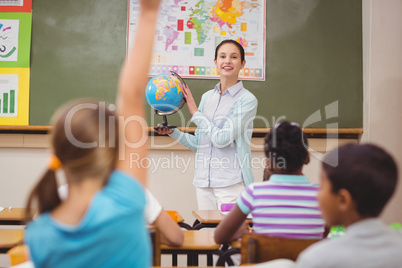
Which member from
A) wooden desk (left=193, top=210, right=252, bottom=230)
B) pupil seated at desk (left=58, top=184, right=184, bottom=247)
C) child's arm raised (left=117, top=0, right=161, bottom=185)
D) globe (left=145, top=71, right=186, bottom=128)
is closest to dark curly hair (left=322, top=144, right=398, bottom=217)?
child's arm raised (left=117, top=0, right=161, bottom=185)

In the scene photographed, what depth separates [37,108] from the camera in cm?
427

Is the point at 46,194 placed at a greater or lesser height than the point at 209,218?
greater

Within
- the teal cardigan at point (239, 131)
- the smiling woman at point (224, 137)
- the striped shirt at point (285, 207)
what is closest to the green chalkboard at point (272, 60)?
the smiling woman at point (224, 137)

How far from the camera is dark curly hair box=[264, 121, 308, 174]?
6.15ft

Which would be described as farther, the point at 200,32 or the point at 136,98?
the point at 200,32

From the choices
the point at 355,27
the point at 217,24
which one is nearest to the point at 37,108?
the point at 217,24

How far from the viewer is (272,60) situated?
4.42 meters

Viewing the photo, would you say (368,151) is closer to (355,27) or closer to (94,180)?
(94,180)

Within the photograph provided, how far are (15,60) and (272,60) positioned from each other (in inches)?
96.5

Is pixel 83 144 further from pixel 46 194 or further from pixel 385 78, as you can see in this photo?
pixel 385 78

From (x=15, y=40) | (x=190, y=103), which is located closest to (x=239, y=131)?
(x=190, y=103)

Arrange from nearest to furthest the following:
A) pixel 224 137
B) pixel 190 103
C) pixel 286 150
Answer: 1. pixel 286 150
2. pixel 224 137
3. pixel 190 103

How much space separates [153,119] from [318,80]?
1.65 m

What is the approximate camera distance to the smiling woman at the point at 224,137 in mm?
3197
